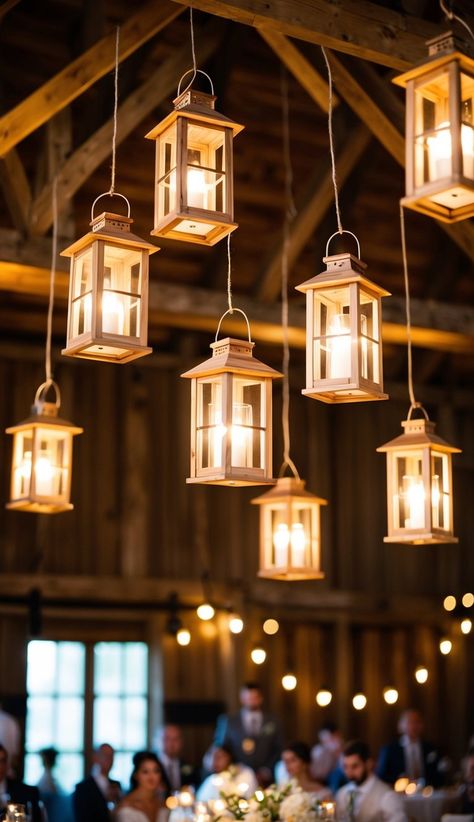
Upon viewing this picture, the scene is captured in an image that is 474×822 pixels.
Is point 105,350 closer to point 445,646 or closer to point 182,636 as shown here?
point 182,636

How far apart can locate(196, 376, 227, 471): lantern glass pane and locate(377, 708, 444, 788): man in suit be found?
621 centimetres

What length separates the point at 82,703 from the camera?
10.6 metres

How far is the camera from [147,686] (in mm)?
10930

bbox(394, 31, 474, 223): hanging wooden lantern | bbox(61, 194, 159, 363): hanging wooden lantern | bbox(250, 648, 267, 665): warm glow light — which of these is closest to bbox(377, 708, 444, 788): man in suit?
bbox(250, 648, 267, 665): warm glow light

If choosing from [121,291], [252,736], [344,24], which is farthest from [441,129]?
[252,736]

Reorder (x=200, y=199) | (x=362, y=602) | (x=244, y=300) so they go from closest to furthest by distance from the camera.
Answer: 1. (x=200, y=199)
2. (x=244, y=300)
3. (x=362, y=602)

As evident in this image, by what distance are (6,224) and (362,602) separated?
4.94 metres

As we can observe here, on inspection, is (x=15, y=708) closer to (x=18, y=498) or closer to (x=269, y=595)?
(x=269, y=595)

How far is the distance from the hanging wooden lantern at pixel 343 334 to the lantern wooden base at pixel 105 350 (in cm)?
68

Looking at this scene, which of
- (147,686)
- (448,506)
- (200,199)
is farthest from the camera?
(147,686)

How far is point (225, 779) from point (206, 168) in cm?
488

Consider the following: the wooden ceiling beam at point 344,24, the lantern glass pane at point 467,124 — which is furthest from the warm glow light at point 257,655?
the lantern glass pane at point 467,124

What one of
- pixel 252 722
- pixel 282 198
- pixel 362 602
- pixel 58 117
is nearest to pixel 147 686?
pixel 252 722

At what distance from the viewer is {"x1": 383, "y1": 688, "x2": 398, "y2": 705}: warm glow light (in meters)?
11.9
